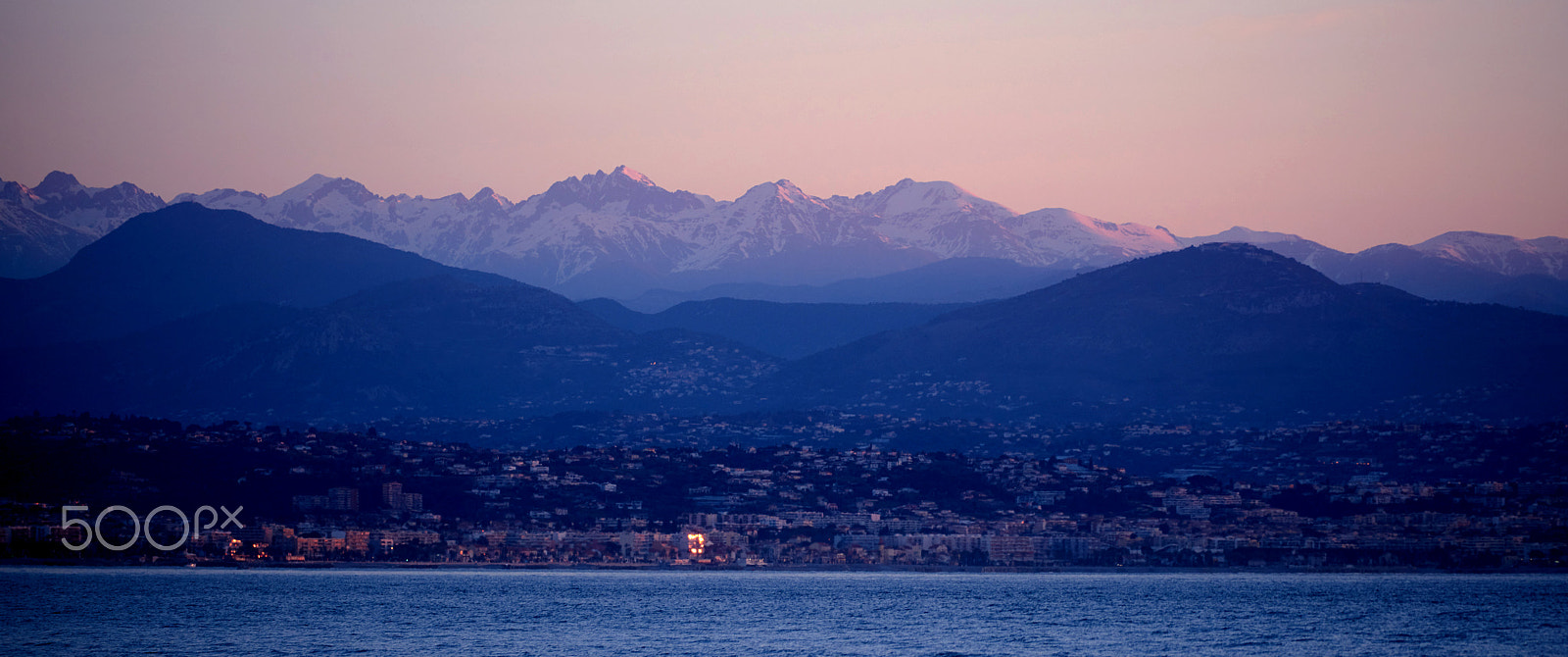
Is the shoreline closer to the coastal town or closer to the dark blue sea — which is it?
the coastal town

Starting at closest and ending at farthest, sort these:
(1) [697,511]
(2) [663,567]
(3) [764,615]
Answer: (3) [764,615] < (2) [663,567] < (1) [697,511]

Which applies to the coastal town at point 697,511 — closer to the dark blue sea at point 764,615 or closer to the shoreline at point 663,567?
the shoreline at point 663,567

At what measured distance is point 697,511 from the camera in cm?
17275

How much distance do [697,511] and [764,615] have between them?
188 feet

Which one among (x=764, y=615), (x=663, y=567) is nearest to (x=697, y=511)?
(x=663, y=567)

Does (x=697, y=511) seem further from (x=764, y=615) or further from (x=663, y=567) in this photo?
(x=764, y=615)

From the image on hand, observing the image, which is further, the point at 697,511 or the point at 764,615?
the point at 697,511

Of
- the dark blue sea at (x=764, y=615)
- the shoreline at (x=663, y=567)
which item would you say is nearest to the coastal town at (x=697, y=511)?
the shoreline at (x=663, y=567)

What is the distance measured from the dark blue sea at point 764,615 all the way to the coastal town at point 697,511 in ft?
8.48

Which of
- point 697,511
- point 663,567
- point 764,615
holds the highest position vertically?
point 697,511

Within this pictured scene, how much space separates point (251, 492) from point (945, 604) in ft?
216

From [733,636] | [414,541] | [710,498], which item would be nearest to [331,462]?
[414,541]

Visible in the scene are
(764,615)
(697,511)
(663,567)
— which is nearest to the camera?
(764,615)

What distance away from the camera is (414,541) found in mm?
157000
